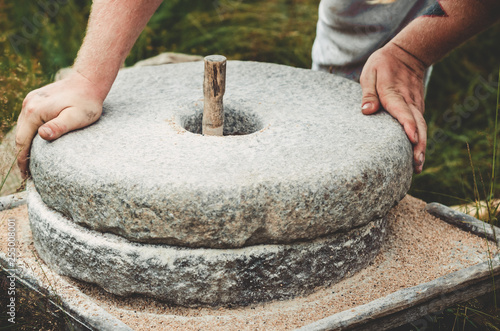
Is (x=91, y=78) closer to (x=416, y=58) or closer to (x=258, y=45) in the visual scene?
(x=416, y=58)

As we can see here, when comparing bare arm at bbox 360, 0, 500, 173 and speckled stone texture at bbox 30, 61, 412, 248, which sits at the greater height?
bare arm at bbox 360, 0, 500, 173

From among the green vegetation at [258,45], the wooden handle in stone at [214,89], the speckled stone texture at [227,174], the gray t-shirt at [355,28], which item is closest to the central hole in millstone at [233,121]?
the speckled stone texture at [227,174]

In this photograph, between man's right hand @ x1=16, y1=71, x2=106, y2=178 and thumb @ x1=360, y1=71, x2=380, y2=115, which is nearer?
man's right hand @ x1=16, y1=71, x2=106, y2=178

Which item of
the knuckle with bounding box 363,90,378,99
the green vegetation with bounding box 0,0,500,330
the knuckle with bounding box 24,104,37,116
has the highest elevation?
the knuckle with bounding box 363,90,378,99

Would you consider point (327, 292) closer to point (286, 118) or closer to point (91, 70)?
point (286, 118)

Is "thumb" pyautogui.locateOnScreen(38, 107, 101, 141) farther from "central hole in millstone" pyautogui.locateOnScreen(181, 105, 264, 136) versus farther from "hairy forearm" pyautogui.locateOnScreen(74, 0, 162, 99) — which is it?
"central hole in millstone" pyautogui.locateOnScreen(181, 105, 264, 136)

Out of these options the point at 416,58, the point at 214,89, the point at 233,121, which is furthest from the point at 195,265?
the point at 416,58

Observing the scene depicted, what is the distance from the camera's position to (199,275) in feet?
5.54

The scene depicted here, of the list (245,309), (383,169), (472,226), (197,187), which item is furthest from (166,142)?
(472,226)

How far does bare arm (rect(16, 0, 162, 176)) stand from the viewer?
1933 millimetres

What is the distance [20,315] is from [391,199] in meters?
1.36

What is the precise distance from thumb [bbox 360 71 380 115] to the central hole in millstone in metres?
0.41

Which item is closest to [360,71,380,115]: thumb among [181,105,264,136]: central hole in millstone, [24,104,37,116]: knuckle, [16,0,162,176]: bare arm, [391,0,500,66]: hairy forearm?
[391,0,500,66]: hairy forearm

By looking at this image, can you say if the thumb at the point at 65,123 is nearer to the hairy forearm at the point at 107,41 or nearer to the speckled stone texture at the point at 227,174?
the speckled stone texture at the point at 227,174
